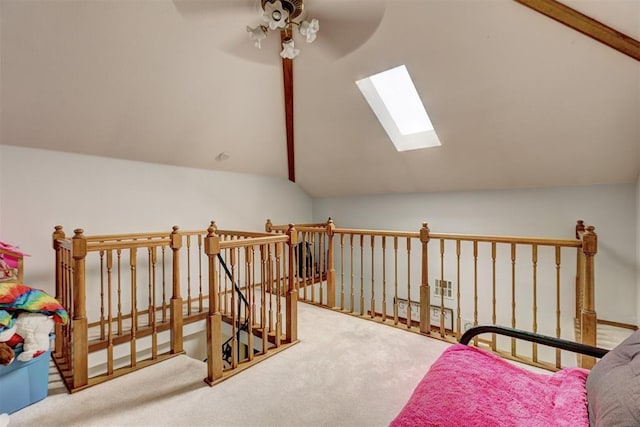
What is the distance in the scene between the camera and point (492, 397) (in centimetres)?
110

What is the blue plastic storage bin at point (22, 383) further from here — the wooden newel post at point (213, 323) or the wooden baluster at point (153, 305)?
the wooden newel post at point (213, 323)

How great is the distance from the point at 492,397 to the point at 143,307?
3812mm

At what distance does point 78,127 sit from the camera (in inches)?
116

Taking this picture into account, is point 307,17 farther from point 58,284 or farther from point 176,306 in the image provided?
point 58,284

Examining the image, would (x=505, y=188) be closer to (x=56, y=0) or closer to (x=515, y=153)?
(x=515, y=153)

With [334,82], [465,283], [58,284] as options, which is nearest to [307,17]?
[334,82]

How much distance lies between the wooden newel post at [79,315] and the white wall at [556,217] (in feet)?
13.8

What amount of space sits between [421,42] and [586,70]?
51.9 inches

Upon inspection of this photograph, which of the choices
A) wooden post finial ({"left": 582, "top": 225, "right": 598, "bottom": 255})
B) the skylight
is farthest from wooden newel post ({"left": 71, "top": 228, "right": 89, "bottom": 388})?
wooden post finial ({"left": 582, "top": 225, "right": 598, "bottom": 255})

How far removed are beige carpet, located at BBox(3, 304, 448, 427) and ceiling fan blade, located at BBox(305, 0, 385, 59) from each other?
2813mm

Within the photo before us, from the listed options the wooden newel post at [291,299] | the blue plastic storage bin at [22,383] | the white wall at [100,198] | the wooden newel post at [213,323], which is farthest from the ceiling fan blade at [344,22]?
the blue plastic storage bin at [22,383]

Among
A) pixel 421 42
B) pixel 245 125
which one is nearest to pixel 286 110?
pixel 245 125

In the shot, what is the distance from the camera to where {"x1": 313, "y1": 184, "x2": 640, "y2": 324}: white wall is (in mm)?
3258

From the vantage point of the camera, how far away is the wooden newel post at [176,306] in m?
2.52
